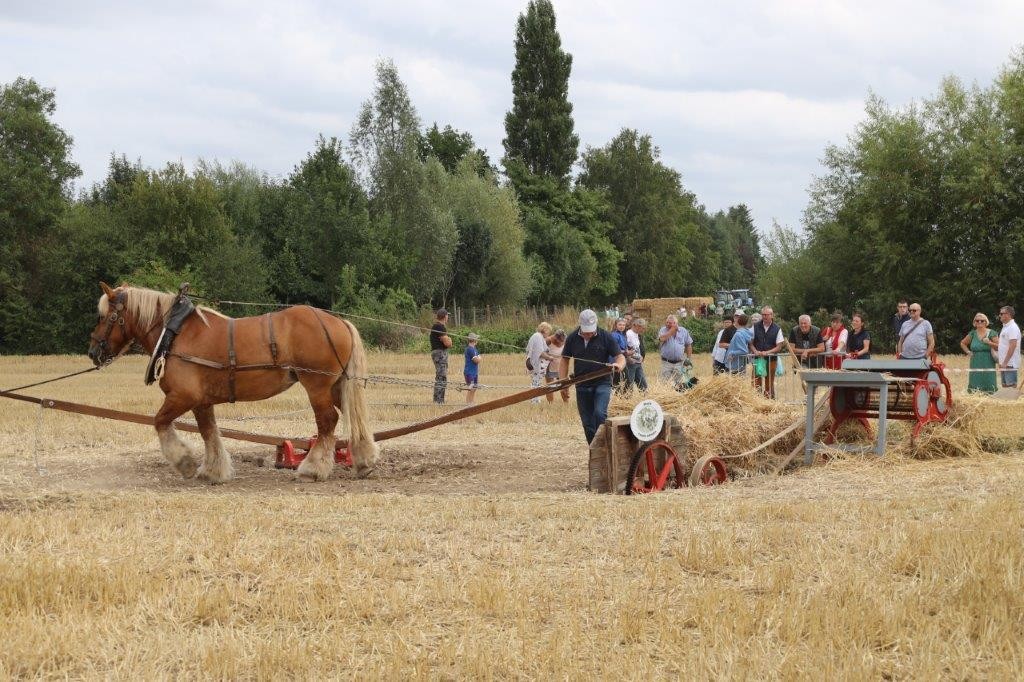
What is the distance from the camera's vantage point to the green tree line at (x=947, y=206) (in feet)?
121

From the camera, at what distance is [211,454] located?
36.6 feet

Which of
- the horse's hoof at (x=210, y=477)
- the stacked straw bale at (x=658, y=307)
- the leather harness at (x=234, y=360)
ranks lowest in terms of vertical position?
the horse's hoof at (x=210, y=477)

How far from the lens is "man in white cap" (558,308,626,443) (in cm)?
1156

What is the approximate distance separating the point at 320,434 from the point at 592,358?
299 cm

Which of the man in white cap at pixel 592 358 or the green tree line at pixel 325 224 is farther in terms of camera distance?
the green tree line at pixel 325 224

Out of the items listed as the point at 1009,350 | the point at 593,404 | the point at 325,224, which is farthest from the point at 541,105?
the point at 593,404

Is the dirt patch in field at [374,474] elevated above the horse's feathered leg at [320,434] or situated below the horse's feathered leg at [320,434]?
below

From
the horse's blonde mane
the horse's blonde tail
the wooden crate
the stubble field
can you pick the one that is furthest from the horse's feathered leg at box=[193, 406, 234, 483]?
the wooden crate

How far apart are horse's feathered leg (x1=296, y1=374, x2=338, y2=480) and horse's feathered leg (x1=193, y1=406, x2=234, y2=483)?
29.8 inches

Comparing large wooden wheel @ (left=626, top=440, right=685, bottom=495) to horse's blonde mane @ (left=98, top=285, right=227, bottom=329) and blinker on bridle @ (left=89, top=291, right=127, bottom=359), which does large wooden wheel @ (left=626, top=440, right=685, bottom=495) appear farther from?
blinker on bridle @ (left=89, top=291, right=127, bottom=359)

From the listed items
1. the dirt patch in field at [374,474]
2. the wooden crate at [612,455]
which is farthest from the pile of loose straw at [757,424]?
the dirt patch in field at [374,474]

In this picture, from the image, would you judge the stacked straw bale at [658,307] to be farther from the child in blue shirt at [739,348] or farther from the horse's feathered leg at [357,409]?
the horse's feathered leg at [357,409]

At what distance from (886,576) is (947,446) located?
5.83 m

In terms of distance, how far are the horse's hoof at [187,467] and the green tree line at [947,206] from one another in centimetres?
3152
